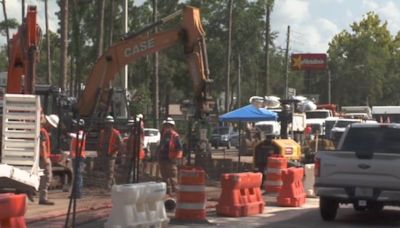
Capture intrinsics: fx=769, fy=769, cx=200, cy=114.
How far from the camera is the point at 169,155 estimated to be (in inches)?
728

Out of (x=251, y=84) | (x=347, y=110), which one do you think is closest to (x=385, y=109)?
(x=347, y=110)

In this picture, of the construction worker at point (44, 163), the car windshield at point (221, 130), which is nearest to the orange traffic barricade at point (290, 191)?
the construction worker at point (44, 163)

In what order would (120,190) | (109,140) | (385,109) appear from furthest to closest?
1. (385,109)
2. (109,140)
3. (120,190)

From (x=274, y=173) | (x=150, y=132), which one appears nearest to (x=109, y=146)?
(x=274, y=173)

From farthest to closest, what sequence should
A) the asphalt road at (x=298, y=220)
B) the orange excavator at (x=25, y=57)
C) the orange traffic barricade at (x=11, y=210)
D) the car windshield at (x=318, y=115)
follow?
1. the car windshield at (x=318, y=115)
2. the orange excavator at (x=25, y=57)
3. the asphalt road at (x=298, y=220)
4. the orange traffic barricade at (x=11, y=210)

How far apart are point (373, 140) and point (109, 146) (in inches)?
273

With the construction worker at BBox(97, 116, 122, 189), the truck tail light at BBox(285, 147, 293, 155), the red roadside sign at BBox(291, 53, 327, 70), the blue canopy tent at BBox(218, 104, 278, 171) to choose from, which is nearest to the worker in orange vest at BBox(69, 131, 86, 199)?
the construction worker at BBox(97, 116, 122, 189)

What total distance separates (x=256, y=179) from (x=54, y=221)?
14.3ft

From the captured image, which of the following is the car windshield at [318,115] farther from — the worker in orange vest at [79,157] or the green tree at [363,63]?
the green tree at [363,63]

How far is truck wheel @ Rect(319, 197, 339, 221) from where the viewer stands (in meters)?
14.8

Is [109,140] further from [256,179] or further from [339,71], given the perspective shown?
[339,71]

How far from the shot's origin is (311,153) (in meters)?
32.5

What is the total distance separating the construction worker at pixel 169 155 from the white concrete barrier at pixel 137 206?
249 inches

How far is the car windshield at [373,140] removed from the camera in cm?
1474
